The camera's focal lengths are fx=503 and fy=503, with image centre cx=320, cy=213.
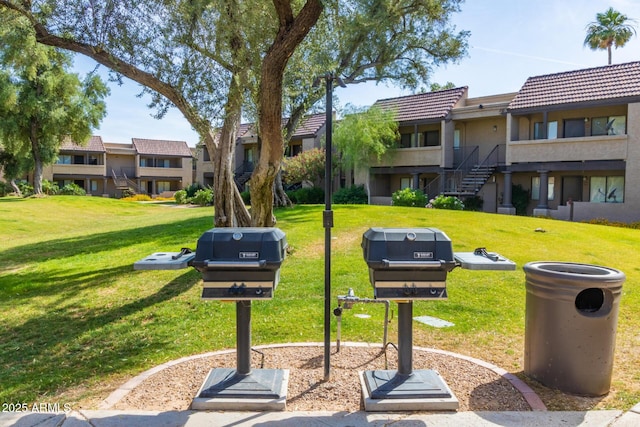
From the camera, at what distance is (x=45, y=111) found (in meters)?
31.8

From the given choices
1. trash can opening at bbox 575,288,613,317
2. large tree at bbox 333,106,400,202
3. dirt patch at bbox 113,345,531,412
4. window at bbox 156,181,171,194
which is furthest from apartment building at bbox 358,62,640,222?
window at bbox 156,181,171,194

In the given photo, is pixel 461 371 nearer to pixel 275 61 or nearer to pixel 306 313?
pixel 306 313

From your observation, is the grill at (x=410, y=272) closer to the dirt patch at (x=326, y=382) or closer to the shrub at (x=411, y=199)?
the dirt patch at (x=326, y=382)

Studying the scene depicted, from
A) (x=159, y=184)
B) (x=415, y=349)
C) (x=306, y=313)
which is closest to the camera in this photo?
(x=415, y=349)

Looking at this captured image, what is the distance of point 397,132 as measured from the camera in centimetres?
2819

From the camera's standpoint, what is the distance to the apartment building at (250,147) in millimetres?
33812

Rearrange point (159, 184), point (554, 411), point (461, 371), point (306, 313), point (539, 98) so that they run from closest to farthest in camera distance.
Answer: point (554, 411) → point (461, 371) → point (306, 313) → point (539, 98) → point (159, 184)

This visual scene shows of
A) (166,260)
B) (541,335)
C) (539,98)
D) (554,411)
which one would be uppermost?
(539,98)

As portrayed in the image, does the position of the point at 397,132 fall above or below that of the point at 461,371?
above

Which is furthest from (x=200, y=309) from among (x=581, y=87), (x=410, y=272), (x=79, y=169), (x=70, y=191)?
(x=79, y=169)

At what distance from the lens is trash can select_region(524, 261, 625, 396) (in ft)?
14.2

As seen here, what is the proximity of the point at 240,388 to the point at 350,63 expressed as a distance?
53.2 feet

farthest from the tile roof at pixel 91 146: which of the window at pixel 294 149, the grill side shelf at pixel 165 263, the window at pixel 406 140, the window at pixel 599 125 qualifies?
the grill side shelf at pixel 165 263

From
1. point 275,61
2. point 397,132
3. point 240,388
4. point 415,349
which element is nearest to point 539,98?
point 397,132
